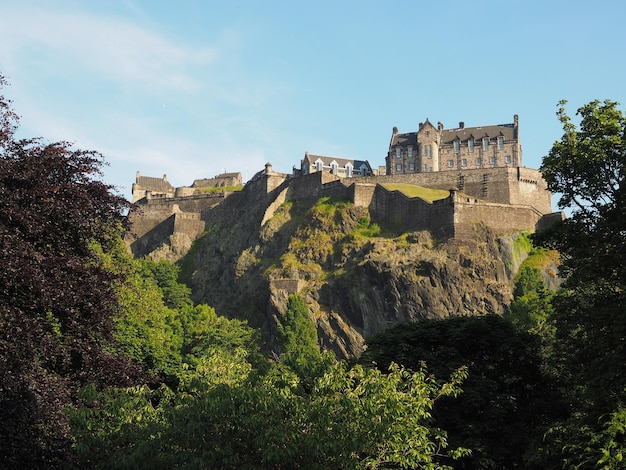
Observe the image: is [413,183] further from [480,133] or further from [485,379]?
[485,379]

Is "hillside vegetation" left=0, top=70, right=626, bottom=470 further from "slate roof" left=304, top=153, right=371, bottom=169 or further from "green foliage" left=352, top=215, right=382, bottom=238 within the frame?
"slate roof" left=304, top=153, right=371, bottom=169

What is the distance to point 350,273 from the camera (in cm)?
7431

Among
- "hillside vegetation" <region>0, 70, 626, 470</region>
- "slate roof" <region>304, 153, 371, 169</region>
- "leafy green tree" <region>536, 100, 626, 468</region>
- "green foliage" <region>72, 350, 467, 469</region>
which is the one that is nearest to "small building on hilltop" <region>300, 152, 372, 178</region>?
"slate roof" <region>304, 153, 371, 169</region>

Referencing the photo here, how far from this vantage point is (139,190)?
117m

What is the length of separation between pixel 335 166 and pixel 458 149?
1756 centimetres

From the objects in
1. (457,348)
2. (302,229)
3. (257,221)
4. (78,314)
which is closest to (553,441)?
(457,348)

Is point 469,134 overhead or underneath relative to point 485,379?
overhead

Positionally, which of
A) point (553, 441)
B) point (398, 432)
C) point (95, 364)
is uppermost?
point (95, 364)

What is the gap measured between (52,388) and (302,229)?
6622 cm

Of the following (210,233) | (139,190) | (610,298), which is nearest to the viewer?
(610,298)

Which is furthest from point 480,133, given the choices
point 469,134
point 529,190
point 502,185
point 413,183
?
point 502,185

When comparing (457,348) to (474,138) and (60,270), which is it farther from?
(474,138)

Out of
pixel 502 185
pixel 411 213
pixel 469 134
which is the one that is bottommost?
pixel 411 213

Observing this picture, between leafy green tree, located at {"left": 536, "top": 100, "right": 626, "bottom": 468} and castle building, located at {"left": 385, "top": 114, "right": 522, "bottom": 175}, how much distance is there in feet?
245
